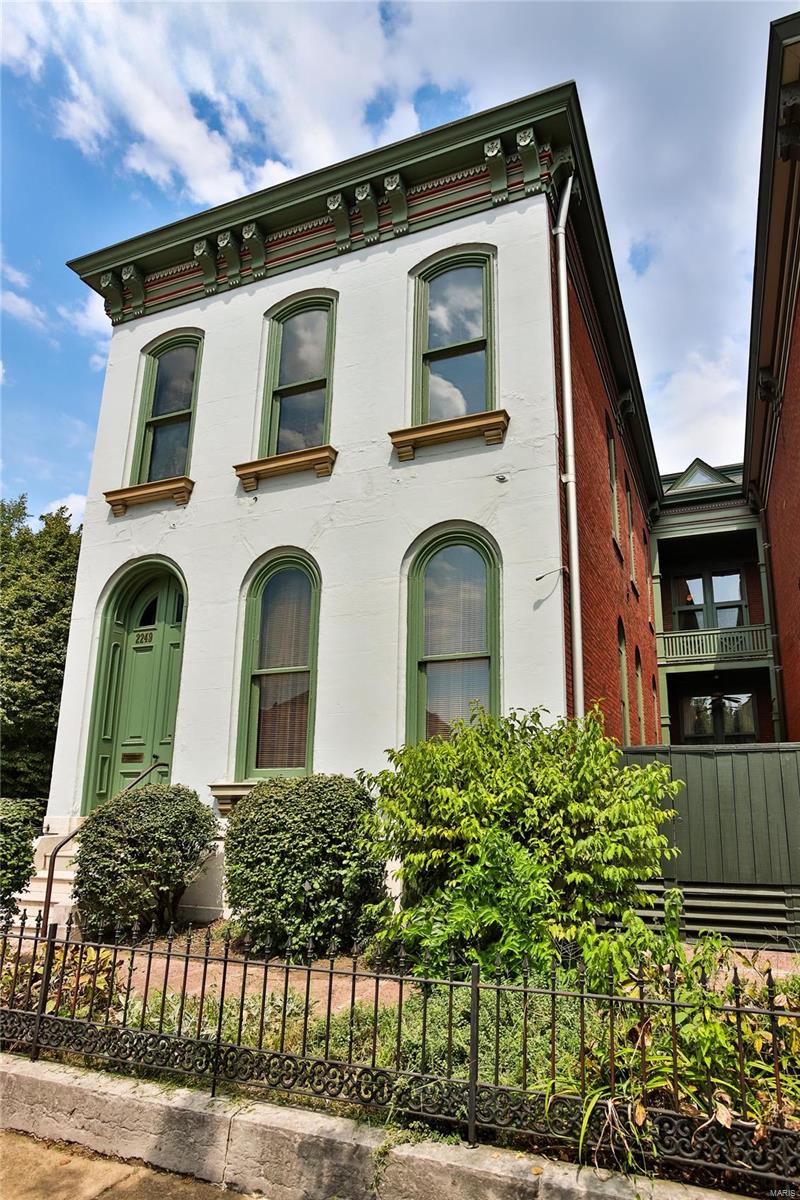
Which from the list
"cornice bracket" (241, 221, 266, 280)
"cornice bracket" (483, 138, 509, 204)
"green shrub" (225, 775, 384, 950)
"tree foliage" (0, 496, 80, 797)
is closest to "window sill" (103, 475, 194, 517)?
"cornice bracket" (241, 221, 266, 280)

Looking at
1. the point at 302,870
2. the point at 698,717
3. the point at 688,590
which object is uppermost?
the point at 688,590

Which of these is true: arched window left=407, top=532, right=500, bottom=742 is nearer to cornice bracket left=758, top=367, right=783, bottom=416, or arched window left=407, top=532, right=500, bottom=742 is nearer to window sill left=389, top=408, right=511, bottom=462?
window sill left=389, top=408, right=511, bottom=462

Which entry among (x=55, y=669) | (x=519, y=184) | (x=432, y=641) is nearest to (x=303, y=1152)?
(x=432, y=641)

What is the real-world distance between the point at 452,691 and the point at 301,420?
441 cm

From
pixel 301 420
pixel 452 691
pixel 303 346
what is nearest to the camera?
pixel 452 691

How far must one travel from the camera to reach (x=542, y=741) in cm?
672

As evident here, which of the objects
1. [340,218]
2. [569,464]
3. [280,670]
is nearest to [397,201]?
[340,218]

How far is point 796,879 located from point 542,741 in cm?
344

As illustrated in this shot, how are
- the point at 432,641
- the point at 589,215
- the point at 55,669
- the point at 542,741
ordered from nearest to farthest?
1. the point at 542,741
2. the point at 432,641
3. the point at 589,215
4. the point at 55,669

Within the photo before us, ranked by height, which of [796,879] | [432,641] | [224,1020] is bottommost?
[224,1020]

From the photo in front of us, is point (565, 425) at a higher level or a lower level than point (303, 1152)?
higher

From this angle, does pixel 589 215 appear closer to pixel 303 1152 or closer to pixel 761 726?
pixel 303 1152

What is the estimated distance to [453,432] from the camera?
9094mm

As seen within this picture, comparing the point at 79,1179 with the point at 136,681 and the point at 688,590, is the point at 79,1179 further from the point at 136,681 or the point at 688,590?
the point at 688,590
